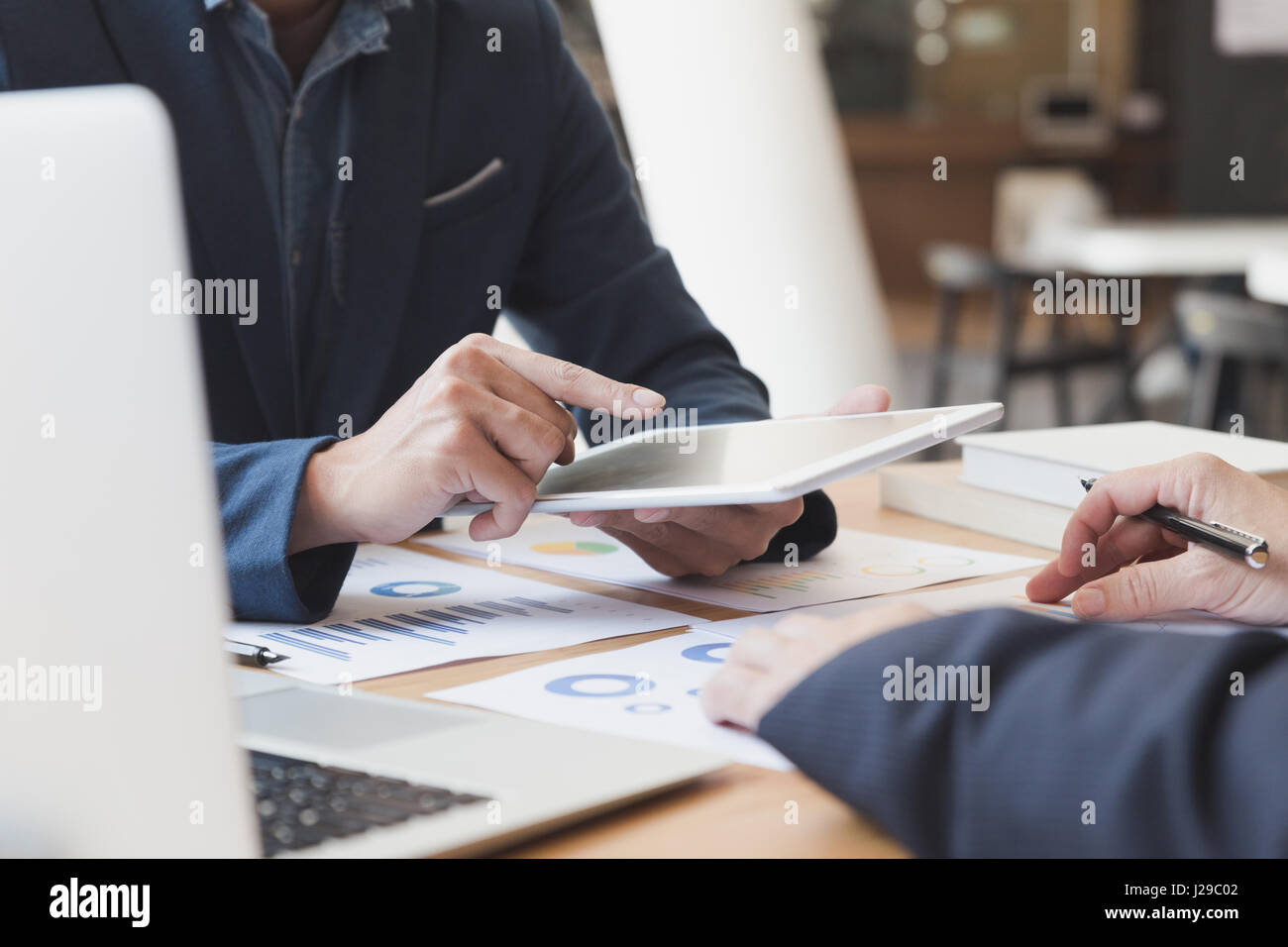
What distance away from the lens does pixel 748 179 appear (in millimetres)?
2416

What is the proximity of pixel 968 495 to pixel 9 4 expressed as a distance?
2.80 ft

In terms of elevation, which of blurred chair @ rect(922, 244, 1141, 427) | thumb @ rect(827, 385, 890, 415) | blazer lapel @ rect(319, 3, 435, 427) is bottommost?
blurred chair @ rect(922, 244, 1141, 427)

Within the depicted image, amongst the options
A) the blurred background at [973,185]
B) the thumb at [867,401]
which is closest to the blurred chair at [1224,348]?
the blurred background at [973,185]

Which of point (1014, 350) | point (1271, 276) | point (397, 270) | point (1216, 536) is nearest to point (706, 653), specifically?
point (1216, 536)

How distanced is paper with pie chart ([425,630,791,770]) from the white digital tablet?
3.5 inches

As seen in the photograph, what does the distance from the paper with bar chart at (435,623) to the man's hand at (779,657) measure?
7.1 inches

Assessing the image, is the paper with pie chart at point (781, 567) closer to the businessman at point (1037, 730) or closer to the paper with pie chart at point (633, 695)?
the paper with pie chart at point (633, 695)

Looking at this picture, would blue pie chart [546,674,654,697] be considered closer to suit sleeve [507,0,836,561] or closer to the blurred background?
suit sleeve [507,0,836,561]

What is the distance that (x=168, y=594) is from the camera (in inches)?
16.6

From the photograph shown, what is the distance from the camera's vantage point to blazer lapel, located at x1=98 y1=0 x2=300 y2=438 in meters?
1.15

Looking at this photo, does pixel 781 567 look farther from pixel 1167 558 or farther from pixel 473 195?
pixel 473 195

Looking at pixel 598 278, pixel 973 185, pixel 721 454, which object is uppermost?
pixel 973 185

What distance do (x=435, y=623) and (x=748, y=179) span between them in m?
1.67

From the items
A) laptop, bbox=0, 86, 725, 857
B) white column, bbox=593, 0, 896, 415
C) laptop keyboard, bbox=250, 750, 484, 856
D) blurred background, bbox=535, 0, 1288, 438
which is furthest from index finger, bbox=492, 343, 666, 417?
white column, bbox=593, 0, 896, 415
